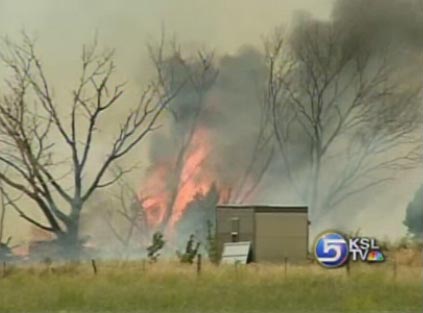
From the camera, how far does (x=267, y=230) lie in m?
5.39

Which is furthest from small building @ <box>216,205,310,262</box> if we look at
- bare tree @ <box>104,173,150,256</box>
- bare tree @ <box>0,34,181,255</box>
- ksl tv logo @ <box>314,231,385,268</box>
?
bare tree @ <box>0,34,181,255</box>

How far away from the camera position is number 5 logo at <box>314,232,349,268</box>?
5.45 metres

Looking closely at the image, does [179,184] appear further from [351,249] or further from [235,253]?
[351,249]

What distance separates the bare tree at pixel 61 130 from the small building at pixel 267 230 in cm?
66

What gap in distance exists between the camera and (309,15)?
546 cm

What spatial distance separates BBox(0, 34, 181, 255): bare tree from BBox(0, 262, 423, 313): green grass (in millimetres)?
Result: 265

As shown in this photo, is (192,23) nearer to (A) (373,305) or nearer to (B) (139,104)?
(B) (139,104)

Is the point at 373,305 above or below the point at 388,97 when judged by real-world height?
below

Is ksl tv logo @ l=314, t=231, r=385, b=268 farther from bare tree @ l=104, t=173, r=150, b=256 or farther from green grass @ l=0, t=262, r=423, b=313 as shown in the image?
bare tree @ l=104, t=173, r=150, b=256

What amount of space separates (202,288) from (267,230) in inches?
19.5

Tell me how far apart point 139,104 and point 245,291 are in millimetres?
1198

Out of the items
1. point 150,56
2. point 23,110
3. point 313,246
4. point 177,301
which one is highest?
point 150,56

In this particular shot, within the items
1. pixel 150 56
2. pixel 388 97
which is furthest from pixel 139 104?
pixel 388 97

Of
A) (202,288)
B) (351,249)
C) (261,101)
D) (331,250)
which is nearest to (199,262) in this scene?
(202,288)
